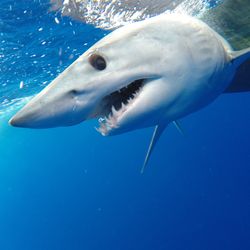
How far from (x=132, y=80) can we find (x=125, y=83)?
2.6 inches

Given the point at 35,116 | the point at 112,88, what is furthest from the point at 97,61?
the point at 35,116

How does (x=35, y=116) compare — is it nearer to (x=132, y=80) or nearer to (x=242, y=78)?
(x=132, y=80)

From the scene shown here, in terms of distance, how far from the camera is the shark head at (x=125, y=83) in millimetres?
2113

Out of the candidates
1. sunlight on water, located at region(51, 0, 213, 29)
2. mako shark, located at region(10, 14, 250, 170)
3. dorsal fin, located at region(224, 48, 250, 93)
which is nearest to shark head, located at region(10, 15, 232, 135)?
mako shark, located at region(10, 14, 250, 170)

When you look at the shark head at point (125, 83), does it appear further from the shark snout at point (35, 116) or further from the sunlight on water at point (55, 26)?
the sunlight on water at point (55, 26)

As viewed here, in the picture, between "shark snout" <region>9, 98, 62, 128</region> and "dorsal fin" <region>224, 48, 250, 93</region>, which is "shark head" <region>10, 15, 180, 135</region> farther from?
"dorsal fin" <region>224, 48, 250, 93</region>

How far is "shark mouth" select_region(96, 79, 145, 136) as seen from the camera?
2355 millimetres

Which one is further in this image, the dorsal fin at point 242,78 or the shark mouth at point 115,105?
the dorsal fin at point 242,78

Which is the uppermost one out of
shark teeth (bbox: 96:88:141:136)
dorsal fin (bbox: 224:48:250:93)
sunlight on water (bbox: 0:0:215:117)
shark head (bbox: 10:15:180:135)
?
shark head (bbox: 10:15:180:135)

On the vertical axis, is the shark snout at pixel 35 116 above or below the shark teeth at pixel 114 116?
above

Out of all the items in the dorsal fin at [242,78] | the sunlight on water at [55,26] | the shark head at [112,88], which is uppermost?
the shark head at [112,88]

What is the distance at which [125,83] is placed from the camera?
2.28 meters

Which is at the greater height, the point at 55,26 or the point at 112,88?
the point at 112,88

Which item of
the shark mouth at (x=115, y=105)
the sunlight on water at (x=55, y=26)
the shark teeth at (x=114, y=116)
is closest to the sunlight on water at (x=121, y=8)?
the sunlight on water at (x=55, y=26)
